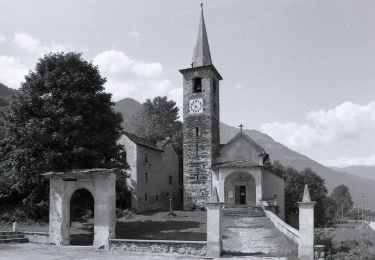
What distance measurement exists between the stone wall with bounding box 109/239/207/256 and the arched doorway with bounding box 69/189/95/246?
3688 mm

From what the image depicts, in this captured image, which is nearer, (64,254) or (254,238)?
(64,254)

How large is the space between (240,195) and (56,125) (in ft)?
72.0

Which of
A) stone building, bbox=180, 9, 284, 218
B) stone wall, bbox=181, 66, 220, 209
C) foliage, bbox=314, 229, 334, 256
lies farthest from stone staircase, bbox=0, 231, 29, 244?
stone wall, bbox=181, 66, 220, 209

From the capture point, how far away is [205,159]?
40.3 m

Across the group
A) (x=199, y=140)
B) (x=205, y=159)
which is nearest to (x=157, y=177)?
(x=205, y=159)

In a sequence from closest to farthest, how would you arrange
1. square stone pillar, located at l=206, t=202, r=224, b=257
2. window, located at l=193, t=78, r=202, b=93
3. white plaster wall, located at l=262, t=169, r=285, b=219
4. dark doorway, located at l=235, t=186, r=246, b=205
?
1. square stone pillar, located at l=206, t=202, r=224, b=257
2. dark doorway, located at l=235, t=186, r=246, b=205
3. white plaster wall, located at l=262, t=169, r=285, b=219
4. window, located at l=193, t=78, r=202, b=93

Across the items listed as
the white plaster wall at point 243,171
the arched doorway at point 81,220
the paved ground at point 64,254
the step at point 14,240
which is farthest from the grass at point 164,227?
the step at point 14,240

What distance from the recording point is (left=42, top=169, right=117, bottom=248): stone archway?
1886 cm

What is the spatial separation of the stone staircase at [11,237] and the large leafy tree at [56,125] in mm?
2609

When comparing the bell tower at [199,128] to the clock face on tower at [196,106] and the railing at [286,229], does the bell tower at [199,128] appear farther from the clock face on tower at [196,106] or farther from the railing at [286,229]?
the railing at [286,229]

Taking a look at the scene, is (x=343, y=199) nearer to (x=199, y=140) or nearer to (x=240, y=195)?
(x=240, y=195)

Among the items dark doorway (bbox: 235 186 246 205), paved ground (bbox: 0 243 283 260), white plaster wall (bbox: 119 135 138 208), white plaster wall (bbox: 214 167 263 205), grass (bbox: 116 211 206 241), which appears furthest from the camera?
dark doorway (bbox: 235 186 246 205)

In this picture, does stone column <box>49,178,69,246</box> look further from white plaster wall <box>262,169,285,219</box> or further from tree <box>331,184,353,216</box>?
tree <box>331,184,353,216</box>

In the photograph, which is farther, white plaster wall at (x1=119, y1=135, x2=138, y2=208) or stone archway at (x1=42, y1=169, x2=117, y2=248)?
white plaster wall at (x1=119, y1=135, x2=138, y2=208)
